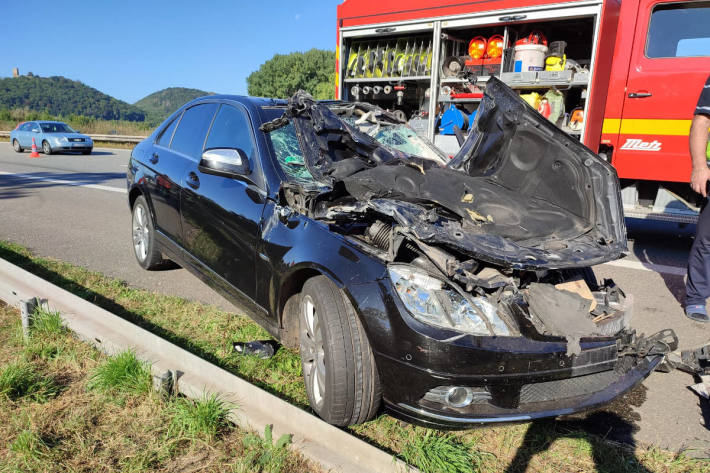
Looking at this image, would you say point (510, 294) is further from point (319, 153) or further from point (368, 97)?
point (368, 97)

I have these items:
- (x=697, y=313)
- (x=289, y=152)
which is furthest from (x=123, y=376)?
(x=697, y=313)

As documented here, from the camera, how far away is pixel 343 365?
209 cm


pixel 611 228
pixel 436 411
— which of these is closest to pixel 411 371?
pixel 436 411

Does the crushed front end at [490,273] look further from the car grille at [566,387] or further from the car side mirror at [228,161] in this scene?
the car side mirror at [228,161]

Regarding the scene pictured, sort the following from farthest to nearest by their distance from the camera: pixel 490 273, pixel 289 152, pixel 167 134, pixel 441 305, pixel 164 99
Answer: pixel 164 99, pixel 167 134, pixel 289 152, pixel 490 273, pixel 441 305

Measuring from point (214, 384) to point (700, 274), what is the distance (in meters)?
3.86

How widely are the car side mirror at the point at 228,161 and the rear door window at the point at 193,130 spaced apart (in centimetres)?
66

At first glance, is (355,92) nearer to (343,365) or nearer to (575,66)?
(575,66)

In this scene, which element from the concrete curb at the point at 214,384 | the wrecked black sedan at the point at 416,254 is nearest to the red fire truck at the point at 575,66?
the wrecked black sedan at the point at 416,254

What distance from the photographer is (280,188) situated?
9.01 ft

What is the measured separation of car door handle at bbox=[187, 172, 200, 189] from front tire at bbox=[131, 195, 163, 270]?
94cm

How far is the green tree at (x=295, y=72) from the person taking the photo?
78562 mm

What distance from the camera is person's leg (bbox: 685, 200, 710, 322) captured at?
3.92 meters

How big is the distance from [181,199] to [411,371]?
2.37 m
